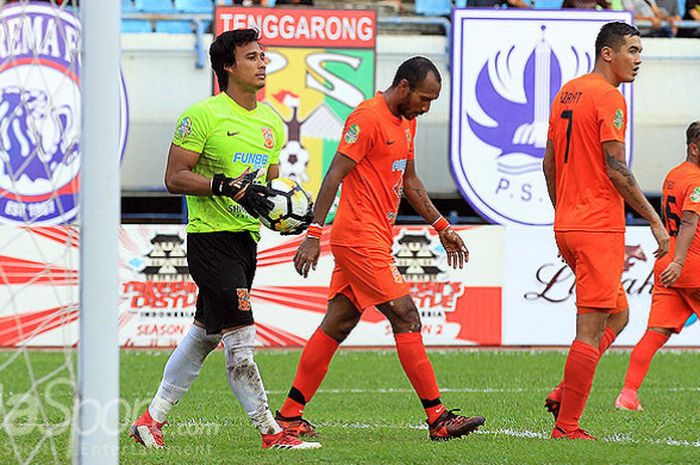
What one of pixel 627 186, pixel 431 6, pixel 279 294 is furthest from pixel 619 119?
pixel 431 6

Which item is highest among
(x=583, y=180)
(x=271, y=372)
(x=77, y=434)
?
(x=583, y=180)

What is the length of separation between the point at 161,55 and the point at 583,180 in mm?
9971

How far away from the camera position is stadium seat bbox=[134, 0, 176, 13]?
17391 millimetres

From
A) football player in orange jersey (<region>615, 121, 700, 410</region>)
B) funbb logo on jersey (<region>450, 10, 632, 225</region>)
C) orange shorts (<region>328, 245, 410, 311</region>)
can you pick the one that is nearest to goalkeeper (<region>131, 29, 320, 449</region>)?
orange shorts (<region>328, 245, 410, 311</region>)

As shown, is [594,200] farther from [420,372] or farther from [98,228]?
[98,228]

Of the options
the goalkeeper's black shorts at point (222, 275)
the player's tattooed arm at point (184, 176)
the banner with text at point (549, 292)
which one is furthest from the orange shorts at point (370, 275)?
the banner with text at point (549, 292)

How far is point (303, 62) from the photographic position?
1562 centimetres

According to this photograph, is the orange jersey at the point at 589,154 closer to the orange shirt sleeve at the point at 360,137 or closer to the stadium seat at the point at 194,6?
the orange shirt sleeve at the point at 360,137

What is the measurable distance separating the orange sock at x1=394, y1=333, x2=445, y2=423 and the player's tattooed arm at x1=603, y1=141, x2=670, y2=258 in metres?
1.30

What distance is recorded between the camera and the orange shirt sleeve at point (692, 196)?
895cm

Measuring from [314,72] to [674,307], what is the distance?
698 cm

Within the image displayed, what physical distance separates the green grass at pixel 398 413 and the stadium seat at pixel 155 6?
5458 millimetres

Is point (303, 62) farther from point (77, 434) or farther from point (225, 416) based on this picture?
point (77, 434)

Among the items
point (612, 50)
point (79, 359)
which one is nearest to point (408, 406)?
point (612, 50)
